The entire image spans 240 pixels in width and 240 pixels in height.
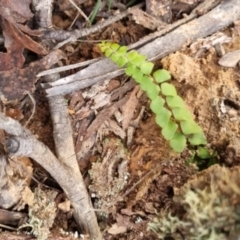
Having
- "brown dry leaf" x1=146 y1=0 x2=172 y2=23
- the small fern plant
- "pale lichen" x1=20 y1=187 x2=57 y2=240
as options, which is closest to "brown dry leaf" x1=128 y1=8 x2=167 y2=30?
"brown dry leaf" x1=146 y1=0 x2=172 y2=23

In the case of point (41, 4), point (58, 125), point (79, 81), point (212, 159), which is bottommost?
point (212, 159)

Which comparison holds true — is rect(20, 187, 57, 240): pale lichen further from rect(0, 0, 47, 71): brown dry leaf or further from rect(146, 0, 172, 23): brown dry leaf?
rect(146, 0, 172, 23): brown dry leaf

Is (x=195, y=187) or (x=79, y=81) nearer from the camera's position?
(x=195, y=187)

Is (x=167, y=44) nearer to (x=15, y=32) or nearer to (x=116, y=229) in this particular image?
(x=15, y=32)

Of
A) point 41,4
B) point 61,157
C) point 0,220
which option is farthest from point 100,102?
point 0,220

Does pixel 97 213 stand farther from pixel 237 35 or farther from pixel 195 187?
pixel 237 35

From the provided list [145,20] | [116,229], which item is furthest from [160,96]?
[116,229]
